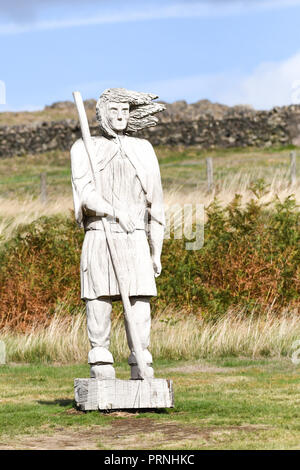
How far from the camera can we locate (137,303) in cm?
701

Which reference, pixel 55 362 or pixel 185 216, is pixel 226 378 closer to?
pixel 55 362

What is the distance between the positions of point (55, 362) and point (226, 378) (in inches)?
102

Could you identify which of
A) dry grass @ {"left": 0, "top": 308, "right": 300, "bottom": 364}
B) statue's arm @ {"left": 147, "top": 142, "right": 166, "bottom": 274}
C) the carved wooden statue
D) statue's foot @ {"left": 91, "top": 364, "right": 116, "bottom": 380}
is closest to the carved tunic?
the carved wooden statue

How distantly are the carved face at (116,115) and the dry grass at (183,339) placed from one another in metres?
3.94

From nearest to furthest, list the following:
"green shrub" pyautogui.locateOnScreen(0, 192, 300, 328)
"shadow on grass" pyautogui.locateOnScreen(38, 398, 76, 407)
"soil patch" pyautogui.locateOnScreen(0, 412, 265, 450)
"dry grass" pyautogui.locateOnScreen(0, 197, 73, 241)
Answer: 1. "soil patch" pyautogui.locateOnScreen(0, 412, 265, 450)
2. "shadow on grass" pyautogui.locateOnScreen(38, 398, 76, 407)
3. "green shrub" pyautogui.locateOnScreen(0, 192, 300, 328)
4. "dry grass" pyautogui.locateOnScreen(0, 197, 73, 241)

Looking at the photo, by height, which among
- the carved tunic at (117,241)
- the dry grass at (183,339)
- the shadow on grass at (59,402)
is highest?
the carved tunic at (117,241)

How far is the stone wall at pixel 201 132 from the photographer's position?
31.5 metres

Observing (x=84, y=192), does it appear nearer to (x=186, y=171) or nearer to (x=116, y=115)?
(x=116, y=115)

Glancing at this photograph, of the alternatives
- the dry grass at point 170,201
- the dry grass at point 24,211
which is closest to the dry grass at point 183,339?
the dry grass at point 170,201

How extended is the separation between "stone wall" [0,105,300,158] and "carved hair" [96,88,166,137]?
23.9m

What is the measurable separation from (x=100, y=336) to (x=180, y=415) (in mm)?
876

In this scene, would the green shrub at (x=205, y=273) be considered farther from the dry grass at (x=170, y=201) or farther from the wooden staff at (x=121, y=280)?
the wooden staff at (x=121, y=280)

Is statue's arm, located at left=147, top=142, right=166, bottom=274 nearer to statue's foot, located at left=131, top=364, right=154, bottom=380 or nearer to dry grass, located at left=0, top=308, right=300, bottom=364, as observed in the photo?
statue's foot, located at left=131, top=364, right=154, bottom=380

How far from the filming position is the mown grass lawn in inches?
237
